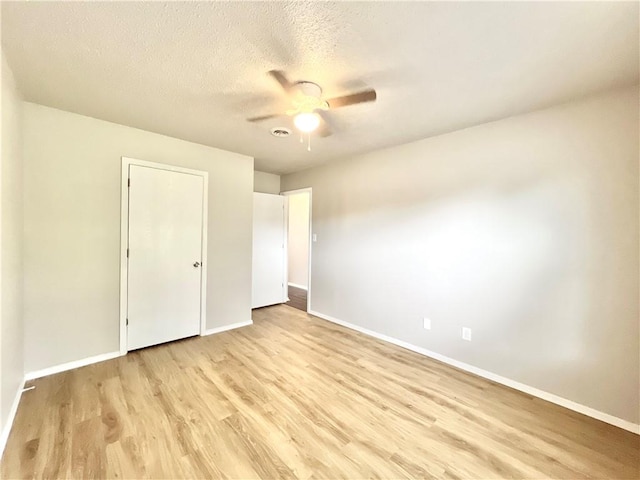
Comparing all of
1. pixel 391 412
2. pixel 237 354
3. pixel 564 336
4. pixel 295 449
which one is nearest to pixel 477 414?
pixel 391 412

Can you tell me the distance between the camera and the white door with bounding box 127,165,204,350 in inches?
114

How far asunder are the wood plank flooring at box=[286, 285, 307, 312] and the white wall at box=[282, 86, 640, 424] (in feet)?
5.32

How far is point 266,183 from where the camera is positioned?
488 centimetres

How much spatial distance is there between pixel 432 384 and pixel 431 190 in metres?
1.93

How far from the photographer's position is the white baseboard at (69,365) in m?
2.38

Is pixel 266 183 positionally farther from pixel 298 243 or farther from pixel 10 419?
pixel 10 419

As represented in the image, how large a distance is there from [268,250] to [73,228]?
8.72 feet

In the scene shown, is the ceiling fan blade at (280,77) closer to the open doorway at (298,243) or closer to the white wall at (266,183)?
the white wall at (266,183)

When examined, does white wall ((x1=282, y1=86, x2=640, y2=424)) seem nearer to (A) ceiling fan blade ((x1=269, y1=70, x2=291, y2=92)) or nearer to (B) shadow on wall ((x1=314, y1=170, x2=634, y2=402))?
(B) shadow on wall ((x1=314, y1=170, x2=634, y2=402))

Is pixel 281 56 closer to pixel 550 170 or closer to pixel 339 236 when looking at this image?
pixel 550 170

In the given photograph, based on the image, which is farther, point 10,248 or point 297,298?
point 297,298

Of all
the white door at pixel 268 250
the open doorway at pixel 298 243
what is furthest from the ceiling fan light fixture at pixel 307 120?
the open doorway at pixel 298 243

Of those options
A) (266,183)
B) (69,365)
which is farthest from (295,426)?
(266,183)

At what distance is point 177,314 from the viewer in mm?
3213
